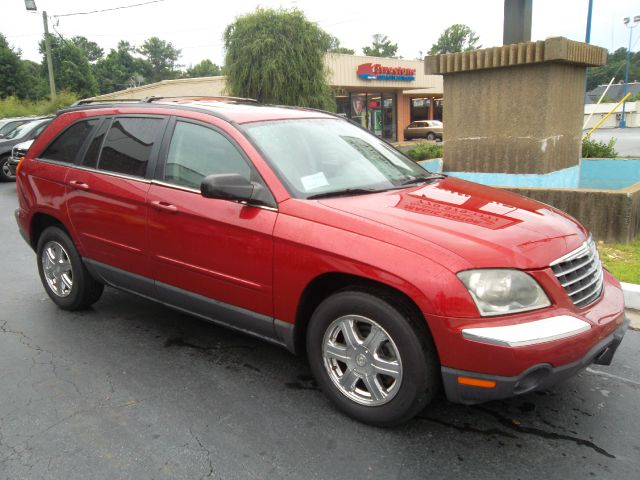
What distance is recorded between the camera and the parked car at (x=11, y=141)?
15396 millimetres

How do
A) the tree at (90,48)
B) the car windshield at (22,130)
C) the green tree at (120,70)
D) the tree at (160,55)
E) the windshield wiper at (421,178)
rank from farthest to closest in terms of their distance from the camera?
the tree at (160,55)
the tree at (90,48)
the green tree at (120,70)
the car windshield at (22,130)
the windshield wiper at (421,178)

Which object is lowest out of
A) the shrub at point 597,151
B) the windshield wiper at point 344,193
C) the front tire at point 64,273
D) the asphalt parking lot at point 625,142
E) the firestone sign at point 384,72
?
the asphalt parking lot at point 625,142

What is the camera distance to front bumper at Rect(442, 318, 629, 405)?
2.53 m

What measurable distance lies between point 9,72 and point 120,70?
4431 centimetres

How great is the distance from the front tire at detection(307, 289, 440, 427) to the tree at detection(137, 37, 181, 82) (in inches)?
4650

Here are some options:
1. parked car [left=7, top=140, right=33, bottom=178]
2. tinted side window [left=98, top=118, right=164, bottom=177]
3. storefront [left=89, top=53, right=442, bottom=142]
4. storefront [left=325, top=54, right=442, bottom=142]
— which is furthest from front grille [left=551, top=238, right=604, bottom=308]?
storefront [left=325, top=54, right=442, bottom=142]

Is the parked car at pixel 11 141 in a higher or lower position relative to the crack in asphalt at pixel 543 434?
higher

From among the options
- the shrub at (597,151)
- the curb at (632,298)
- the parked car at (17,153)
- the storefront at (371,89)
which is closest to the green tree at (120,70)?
the storefront at (371,89)

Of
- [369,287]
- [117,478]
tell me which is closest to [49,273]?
[117,478]

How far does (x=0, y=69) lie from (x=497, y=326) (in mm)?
55651

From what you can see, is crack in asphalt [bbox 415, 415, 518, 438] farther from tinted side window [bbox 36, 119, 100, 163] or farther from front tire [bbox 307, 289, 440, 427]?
tinted side window [bbox 36, 119, 100, 163]

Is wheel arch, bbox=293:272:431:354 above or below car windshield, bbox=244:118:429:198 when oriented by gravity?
below

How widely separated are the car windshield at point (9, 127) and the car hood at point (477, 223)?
16.6m

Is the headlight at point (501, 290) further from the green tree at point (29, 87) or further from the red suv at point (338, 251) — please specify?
the green tree at point (29, 87)
